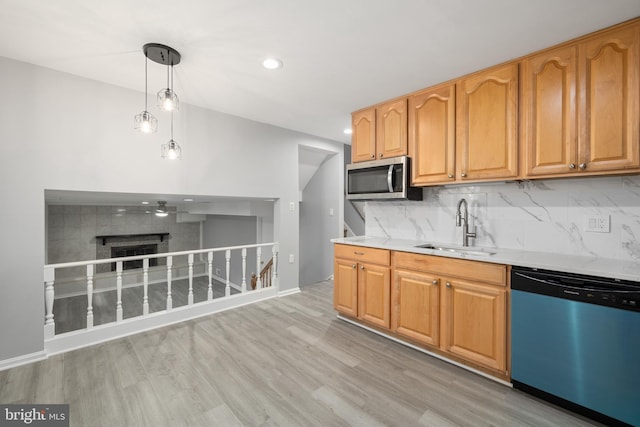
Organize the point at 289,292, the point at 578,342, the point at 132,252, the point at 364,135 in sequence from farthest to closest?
the point at 132,252 → the point at 289,292 → the point at 364,135 → the point at 578,342

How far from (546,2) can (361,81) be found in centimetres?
131

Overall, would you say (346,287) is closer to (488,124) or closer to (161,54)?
(488,124)

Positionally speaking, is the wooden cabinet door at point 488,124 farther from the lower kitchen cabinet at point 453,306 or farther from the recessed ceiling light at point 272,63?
the recessed ceiling light at point 272,63

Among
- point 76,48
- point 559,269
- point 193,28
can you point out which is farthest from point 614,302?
point 76,48

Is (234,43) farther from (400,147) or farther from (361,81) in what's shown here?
(400,147)

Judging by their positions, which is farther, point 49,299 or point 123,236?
point 123,236

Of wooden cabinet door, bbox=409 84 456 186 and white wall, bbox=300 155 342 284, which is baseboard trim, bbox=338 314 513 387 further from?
white wall, bbox=300 155 342 284

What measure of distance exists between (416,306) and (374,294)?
1.44 feet

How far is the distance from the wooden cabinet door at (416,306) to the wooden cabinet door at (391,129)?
1219 millimetres

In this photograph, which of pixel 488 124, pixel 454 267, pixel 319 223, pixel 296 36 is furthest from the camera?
pixel 319 223

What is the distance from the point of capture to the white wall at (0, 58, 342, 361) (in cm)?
218

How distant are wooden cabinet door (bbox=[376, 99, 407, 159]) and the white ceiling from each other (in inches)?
8.6

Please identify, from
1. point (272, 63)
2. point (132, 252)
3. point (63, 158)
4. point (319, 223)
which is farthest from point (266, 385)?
point (132, 252)

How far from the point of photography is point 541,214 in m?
2.24
